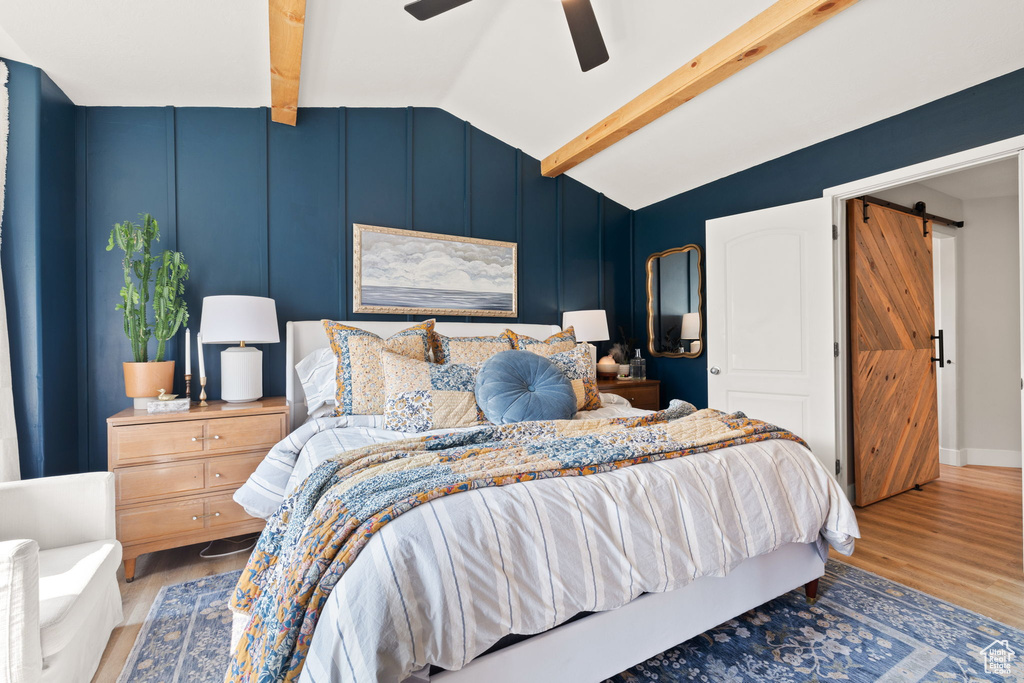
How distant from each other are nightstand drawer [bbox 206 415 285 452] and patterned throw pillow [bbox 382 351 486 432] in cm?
66

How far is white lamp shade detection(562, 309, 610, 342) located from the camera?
3.74 m

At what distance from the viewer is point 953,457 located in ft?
14.2

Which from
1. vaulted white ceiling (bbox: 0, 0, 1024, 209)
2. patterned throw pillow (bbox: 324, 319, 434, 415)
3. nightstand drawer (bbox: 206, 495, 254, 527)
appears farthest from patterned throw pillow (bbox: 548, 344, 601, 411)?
nightstand drawer (bbox: 206, 495, 254, 527)

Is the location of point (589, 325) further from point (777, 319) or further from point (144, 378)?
point (144, 378)

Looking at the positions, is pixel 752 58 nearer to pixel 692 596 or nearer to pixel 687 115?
pixel 687 115

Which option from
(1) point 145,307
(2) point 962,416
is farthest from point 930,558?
(1) point 145,307

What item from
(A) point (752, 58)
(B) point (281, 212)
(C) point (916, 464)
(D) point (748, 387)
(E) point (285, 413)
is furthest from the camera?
(C) point (916, 464)

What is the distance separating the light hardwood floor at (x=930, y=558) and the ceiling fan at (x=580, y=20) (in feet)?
8.57

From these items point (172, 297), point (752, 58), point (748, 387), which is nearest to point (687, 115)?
point (752, 58)

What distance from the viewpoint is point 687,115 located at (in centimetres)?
313

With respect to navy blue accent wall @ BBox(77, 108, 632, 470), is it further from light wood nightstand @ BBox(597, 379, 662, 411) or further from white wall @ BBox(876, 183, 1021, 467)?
white wall @ BBox(876, 183, 1021, 467)

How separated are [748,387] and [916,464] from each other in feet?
4.94

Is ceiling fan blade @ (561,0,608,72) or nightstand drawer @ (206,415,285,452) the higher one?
ceiling fan blade @ (561,0,608,72)

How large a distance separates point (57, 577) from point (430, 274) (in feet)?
8.03
